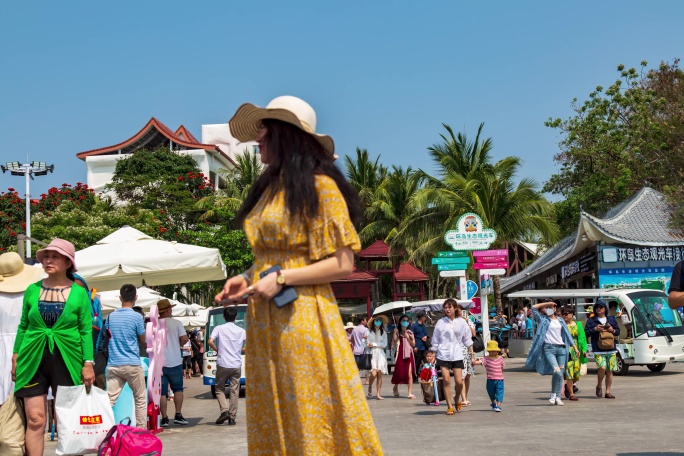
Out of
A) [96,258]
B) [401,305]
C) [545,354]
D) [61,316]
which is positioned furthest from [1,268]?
[401,305]

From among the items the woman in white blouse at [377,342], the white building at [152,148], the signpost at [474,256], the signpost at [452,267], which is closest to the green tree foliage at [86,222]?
the signpost at [474,256]

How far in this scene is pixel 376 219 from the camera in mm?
49094

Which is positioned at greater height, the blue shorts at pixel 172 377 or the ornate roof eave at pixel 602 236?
the ornate roof eave at pixel 602 236

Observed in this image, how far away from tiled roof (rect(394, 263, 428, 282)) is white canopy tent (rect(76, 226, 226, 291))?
3016cm

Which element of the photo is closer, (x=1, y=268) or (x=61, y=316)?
(x=61, y=316)

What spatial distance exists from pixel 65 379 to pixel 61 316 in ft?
1.56

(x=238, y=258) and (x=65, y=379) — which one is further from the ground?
(x=238, y=258)

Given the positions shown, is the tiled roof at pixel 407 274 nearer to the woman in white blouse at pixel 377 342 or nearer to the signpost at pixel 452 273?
the signpost at pixel 452 273

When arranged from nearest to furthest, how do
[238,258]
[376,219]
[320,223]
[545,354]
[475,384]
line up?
[320,223] < [545,354] < [475,384] < [238,258] < [376,219]

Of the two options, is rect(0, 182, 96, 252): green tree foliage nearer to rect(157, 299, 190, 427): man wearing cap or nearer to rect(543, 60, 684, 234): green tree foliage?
rect(543, 60, 684, 234): green tree foliage

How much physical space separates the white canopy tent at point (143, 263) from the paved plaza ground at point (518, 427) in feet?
7.49

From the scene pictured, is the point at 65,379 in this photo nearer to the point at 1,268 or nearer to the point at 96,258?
the point at 1,268

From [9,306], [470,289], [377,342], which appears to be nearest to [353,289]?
[470,289]

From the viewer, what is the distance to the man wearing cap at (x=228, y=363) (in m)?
13.9
